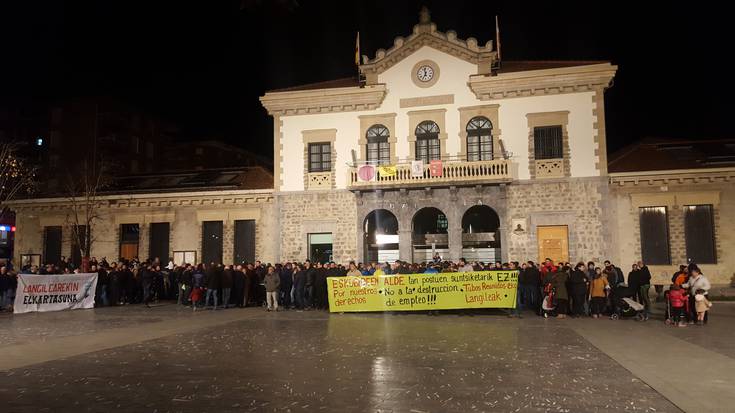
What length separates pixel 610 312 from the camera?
17.3m

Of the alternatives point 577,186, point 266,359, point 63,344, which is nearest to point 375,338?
point 266,359

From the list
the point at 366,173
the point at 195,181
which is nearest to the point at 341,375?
the point at 366,173

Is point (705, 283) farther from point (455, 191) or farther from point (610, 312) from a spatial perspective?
point (455, 191)

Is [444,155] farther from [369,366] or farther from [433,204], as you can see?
[369,366]

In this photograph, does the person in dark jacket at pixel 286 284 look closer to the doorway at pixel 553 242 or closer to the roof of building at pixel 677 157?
the doorway at pixel 553 242

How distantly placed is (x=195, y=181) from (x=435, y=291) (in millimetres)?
20773

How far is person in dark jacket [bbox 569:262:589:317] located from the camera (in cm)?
1703

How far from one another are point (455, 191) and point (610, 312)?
983 centimetres

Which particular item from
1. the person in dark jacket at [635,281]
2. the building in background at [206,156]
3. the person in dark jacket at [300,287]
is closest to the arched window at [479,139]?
the person in dark jacket at [635,281]

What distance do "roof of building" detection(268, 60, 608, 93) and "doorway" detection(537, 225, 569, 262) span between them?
25.7 feet

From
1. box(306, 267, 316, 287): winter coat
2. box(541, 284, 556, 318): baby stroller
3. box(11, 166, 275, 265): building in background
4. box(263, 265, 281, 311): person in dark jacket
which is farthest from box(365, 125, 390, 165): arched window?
box(541, 284, 556, 318): baby stroller

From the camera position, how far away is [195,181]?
33.0 meters

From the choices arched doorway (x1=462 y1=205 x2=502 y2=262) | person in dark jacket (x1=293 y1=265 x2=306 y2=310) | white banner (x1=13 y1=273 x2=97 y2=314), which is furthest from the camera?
arched doorway (x1=462 y1=205 x2=502 y2=262)

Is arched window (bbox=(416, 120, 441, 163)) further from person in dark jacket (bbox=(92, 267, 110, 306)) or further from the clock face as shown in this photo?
person in dark jacket (bbox=(92, 267, 110, 306))
